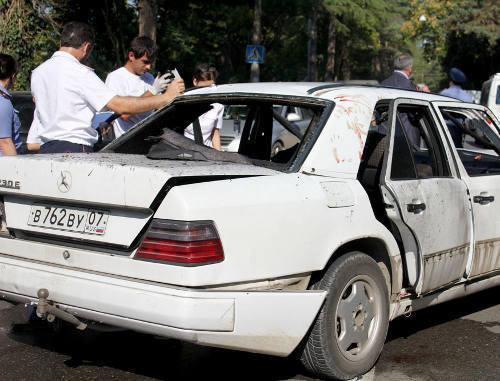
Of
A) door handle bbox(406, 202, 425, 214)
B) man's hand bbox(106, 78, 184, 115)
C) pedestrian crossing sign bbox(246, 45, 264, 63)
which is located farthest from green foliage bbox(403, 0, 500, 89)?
door handle bbox(406, 202, 425, 214)

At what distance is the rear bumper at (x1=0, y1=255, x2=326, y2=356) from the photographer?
3279 mm

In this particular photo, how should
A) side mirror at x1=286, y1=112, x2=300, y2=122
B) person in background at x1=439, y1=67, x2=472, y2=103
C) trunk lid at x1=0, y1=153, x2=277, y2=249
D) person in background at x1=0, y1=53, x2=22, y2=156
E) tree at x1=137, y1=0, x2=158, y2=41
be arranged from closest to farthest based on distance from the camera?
1. trunk lid at x1=0, y1=153, x2=277, y2=249
2. person in background at x1=0, y1=53, x2=22, y2=156
3. person in background at x1=439, y1=67, x2=472, y2=103
4. side mirror at x1=286, y1=112, x2=300, y2=122
5. tree at x1=137, y1=0, x2=158, y2=41

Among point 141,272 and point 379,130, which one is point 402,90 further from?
point 141,272

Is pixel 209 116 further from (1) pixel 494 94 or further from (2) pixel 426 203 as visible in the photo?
(1) pixel 494 94

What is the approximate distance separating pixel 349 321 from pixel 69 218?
1.52 metres

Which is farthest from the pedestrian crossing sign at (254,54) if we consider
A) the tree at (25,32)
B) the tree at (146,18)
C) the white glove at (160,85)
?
the white glove at (160,85)

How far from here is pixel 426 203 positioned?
446 cm

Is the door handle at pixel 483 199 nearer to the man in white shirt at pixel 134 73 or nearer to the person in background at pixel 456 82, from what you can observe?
the man in white shirt at pixel 134 73

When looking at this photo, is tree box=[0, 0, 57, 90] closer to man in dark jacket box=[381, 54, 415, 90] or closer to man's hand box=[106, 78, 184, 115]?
man in dark jacket box=[381, 54, 415, 90]

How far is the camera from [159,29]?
96.3ft

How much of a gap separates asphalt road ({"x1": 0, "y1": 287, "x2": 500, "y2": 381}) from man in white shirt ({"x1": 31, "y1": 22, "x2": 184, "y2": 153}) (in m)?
1.26

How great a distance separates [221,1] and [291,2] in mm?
3222

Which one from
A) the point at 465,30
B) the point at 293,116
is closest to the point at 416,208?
the point at 293,116

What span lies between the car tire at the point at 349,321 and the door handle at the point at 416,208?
436 mm
